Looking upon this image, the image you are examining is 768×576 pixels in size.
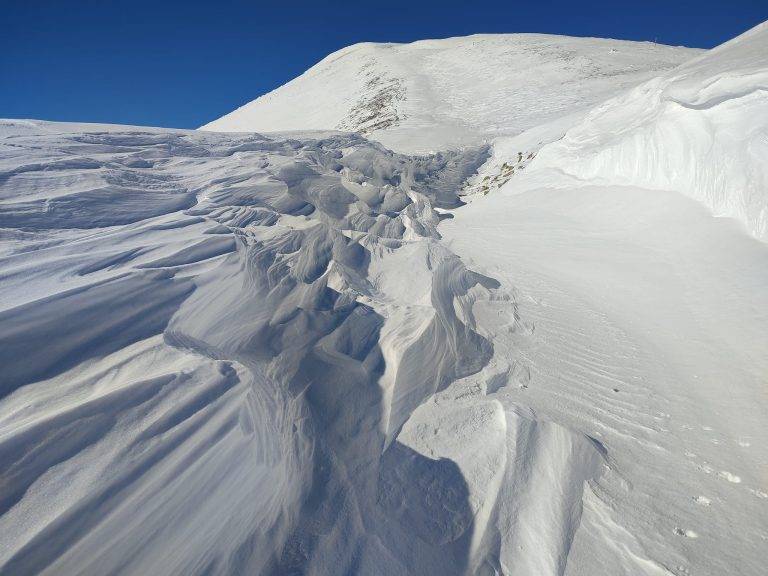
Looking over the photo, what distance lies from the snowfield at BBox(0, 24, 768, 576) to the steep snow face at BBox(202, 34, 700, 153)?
8.98 meters

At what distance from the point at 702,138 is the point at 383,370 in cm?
473

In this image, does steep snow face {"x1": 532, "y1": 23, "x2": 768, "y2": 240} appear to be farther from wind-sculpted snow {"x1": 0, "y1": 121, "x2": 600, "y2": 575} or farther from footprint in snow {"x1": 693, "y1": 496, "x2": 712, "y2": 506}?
footprint in snow {"x1": 693, "y1": 496, "x2": 712, "y2": 506}

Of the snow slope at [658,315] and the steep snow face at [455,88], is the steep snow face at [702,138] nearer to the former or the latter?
the snow slope at [658,315]

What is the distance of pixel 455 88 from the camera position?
21.0 m

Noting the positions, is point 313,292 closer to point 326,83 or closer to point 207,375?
point 207,375

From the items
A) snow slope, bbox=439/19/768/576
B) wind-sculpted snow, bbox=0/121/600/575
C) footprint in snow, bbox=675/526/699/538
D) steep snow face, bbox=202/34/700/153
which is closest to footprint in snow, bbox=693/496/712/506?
snow slope, bbox=439/19/768/576

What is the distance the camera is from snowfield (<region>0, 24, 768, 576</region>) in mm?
1603

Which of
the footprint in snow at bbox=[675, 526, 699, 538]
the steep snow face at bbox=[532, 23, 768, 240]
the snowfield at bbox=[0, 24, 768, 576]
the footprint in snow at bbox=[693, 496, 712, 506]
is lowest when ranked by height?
the footprint in snow at bbox=[693, 496, 712, 506]

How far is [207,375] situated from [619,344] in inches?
116

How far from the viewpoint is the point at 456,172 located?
36.0ft

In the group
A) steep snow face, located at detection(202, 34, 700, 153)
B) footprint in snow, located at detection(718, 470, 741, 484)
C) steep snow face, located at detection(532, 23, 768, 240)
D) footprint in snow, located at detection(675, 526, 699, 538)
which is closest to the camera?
footprint in snow, located at detection(675, 526, 699, 538)

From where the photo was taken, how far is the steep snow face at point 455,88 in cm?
1504

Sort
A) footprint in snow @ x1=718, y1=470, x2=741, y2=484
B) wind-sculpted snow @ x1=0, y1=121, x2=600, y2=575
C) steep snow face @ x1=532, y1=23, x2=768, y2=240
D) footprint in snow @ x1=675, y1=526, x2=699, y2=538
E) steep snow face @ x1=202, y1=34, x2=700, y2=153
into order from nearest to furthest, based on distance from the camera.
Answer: wind-sculpted snow @ x1=0, y1=121, x2=600, y2=575, footprint in snow @ x1=675, y1=526, x2=699, y2=538, footprint in snow @ x1=718, y1=470, x2=741, y2=484, steep snow face @ x1=532, y1=23, x2=768, y2=240, steep snow face @ x1=202, y1=34, x2=700, y2=153

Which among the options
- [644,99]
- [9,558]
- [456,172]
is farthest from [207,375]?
[456,172]
